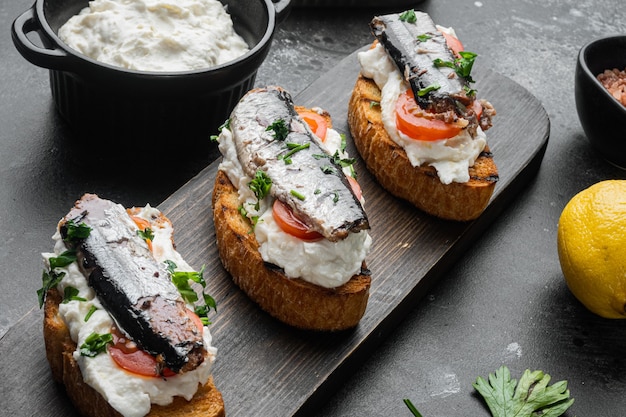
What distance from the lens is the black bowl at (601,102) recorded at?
512 cm

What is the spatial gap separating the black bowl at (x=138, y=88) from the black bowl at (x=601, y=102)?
1741 millimetres

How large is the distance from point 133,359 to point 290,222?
0.94m

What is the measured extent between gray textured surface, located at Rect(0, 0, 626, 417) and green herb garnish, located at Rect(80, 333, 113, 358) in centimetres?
Answer: 85

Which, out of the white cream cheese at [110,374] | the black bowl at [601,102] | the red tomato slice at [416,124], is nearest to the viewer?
the white cream cheese at [110,374]

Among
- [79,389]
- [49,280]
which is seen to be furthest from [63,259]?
[79,389]

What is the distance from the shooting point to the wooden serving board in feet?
12.4

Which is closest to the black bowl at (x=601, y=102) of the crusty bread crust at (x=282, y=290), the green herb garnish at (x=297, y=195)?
the crusty bread crust at (x=282, y=290)

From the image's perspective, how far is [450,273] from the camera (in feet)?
15.4

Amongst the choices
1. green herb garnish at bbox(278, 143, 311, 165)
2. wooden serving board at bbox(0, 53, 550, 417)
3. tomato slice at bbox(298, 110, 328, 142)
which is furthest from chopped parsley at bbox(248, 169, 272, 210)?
tomato slice at bbox(298, 110, 328, 142)

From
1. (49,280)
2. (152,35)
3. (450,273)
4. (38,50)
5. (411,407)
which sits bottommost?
(450,273)

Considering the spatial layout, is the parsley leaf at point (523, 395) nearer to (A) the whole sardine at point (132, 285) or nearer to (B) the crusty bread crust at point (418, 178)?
(B) the crusty bread crust at point (418, 178)

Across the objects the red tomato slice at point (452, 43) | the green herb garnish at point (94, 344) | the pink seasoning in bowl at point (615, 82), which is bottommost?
the pink seasoning in bowl at point (615, 82)

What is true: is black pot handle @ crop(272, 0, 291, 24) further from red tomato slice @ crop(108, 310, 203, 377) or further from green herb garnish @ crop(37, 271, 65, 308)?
red tomato slice @ crop(108, 310, 203, 377)

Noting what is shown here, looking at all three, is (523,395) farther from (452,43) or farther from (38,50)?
(38,50)
